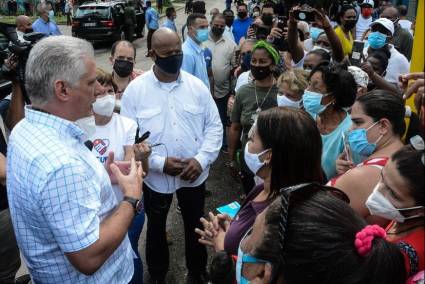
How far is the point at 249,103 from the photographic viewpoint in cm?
381

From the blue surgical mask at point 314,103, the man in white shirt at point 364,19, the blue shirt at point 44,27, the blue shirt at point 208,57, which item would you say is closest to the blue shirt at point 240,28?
the man in white shirt at point 364,19

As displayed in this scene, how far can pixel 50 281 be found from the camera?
1.92 m

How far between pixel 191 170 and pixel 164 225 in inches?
21.5

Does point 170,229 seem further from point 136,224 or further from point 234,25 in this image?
point 234,25

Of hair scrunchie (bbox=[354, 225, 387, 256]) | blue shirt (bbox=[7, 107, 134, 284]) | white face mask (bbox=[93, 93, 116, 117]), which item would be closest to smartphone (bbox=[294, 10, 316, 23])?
white face mask (bbox=[93, 93, 116, 117])

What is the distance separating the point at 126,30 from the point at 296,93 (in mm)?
14928

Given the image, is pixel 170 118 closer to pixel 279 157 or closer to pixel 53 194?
pixel 279 157

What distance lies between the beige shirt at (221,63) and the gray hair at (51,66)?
4.40 m

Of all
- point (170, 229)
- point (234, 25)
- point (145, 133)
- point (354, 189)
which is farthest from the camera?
point (234, 25)

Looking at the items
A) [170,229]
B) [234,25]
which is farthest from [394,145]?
[234,25]

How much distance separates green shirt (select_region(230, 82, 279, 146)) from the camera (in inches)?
148

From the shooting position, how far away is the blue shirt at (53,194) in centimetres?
167

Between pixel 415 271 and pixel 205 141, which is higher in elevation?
pixel 415 271

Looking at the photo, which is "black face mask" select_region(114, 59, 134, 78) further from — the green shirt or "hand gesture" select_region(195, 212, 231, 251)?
"hand gesture" select_region(195, 212, 231, 251)
